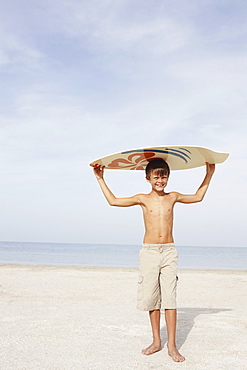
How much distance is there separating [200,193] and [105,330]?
213 cm

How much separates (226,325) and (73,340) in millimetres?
2180

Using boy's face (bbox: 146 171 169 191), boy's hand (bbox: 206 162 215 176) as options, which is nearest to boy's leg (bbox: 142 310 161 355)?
boy's face (bbox: 146 171 169 191)

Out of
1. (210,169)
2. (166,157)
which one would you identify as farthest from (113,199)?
(210,169)

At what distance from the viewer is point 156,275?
4.40 metres

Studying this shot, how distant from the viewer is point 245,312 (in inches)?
268

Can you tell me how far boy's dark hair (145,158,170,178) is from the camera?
4.54m

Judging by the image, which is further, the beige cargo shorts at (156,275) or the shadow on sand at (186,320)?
the shadow on sand at (186,320)

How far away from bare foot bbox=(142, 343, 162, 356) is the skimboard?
198 centimetres

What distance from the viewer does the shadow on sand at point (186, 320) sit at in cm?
508

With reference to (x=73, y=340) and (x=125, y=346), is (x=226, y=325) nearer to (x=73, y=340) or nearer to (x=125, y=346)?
(x=125, y=346)

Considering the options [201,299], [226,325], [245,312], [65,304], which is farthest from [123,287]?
[226,325]

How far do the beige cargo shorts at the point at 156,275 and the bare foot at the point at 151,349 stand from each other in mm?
392

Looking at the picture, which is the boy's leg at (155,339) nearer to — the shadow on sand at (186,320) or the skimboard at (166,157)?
the shadow on sand at (186,320)

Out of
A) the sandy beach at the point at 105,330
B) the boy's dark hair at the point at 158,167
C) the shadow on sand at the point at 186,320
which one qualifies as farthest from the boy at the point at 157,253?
the shadow on sand at the point at 186,320
